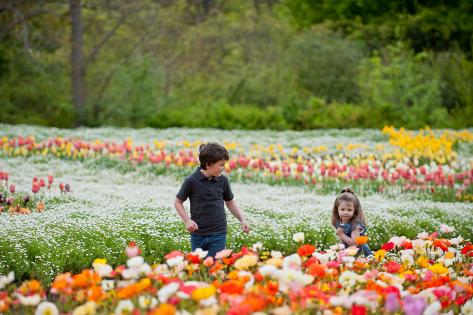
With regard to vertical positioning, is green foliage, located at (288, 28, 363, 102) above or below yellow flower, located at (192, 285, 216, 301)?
above

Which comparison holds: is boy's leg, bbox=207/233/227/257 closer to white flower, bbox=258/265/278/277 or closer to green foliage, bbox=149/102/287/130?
white flower, bbox=258/265/278/277

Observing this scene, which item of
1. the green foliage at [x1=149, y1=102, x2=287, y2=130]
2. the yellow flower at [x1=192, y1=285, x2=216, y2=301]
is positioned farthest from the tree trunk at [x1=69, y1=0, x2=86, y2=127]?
the yellow flower at [x1=192, y1=285, x2=216, y2=301]

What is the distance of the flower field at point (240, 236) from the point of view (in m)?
3.61

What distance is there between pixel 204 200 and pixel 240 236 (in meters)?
1.91

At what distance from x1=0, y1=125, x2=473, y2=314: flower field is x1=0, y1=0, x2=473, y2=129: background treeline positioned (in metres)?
6.30

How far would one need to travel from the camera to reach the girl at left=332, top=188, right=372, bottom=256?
6105mm

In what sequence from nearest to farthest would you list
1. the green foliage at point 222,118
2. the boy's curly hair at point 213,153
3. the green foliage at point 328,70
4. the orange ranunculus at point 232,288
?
1. the orange ranunculus at point 232,288
2. the boy's curly hair at point 213,153
3. the green foliage at point 222,118
4. the green foliage at point 328,70

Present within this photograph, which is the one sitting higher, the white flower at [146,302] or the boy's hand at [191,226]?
the boy's hand at [191,226]

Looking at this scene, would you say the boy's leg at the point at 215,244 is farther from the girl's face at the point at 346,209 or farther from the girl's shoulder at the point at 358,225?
the girl's shoulder at the point at 358,225

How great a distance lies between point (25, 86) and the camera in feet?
85.1

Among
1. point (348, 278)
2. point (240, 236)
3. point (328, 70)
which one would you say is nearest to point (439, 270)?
point (348, 278)

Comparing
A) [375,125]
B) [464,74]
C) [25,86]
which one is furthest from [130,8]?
[464,74]

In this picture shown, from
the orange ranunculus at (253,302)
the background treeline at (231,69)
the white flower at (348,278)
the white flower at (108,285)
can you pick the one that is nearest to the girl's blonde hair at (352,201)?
the white flower at (348,278)

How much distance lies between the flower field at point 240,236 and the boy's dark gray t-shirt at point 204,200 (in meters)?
0.36
